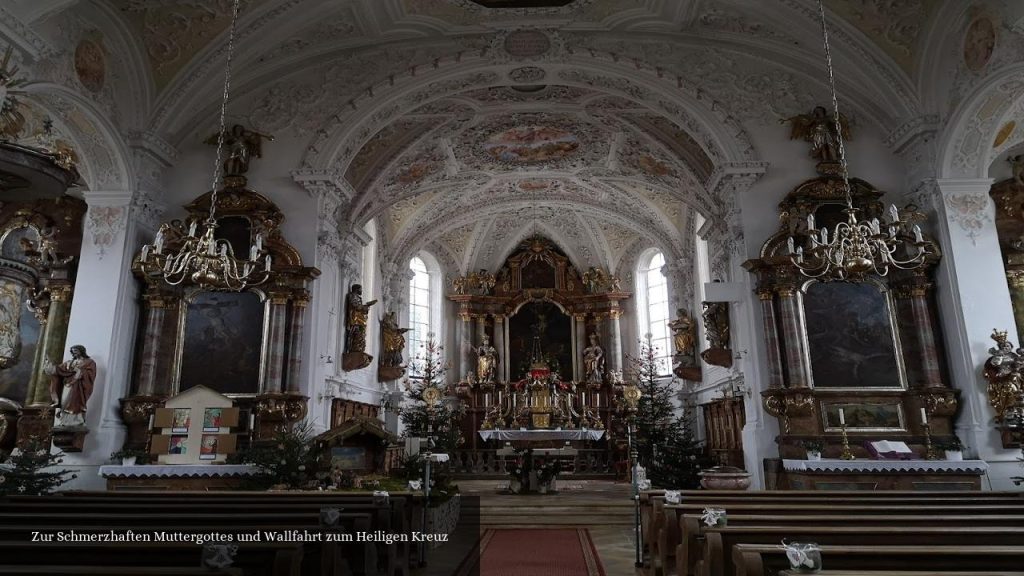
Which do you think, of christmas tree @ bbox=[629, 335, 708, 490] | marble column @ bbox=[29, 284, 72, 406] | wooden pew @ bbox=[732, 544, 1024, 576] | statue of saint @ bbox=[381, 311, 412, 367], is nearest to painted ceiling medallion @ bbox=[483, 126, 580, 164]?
statue of saint @ bbox=[381, 311, 412, 367]

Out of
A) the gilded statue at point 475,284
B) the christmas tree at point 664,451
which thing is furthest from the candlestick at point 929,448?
the gilded statue at point 475,284

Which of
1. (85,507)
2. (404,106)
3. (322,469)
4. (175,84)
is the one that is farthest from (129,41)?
(85,507)

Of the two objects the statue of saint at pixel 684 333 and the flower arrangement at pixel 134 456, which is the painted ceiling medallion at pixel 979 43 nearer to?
the statue of saint at pixel 684 333

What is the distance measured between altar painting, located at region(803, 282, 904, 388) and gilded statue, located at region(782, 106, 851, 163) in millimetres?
2437

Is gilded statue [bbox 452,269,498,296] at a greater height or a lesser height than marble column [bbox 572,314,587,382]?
greater

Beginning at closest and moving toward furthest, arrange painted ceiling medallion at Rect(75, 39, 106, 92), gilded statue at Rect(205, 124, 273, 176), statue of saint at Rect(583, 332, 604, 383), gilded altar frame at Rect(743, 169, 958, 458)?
painted ceiling medallion at Rect(75, 39, 106, 92) < gilded altar frame at Rect(743, 169, 958, 458) < gilded statue at Rect(205, 124, 273, 176) < statue of saint at Rect(583, 332, 604, 383)

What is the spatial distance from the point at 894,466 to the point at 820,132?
5.89 meters

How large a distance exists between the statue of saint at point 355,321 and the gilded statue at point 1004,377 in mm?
11038

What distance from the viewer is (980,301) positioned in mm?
10672

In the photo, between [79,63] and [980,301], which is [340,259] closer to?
[79,63]

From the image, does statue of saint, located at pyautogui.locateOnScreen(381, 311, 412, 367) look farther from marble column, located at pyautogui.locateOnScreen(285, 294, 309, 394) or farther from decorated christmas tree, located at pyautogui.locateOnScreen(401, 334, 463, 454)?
marble column, located at pyautogui.locateOnScreen(285, 294, 309, 394)

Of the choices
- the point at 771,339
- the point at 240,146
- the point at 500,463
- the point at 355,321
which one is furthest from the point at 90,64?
the point at 500,463

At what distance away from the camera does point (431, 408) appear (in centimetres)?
1752

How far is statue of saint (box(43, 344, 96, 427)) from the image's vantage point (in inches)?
413
